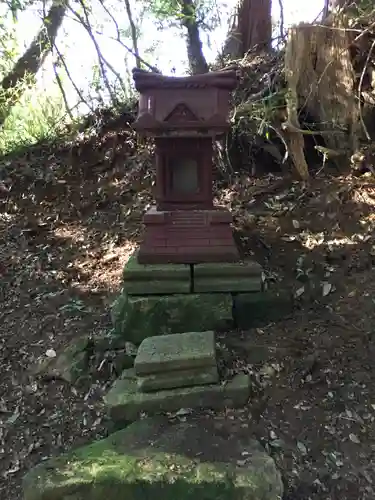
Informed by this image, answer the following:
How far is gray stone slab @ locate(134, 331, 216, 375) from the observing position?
257 centimetres

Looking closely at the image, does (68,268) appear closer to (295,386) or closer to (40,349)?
(40,349)

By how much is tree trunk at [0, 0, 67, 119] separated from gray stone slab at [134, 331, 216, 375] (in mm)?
4594

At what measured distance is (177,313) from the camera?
10.1 ft

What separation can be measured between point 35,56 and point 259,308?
5.06 meters

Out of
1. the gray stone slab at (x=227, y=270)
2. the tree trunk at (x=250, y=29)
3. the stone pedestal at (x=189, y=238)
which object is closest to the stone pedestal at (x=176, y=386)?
the gray stone slab at (x=227, y=270)

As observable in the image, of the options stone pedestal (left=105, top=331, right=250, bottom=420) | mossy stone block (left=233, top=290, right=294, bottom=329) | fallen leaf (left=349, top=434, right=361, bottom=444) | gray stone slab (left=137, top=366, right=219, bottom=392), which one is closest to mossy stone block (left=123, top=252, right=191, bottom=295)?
mossy stone block (left=233, top=290, right=294, bottom=329)

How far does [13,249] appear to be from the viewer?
15.0 feet

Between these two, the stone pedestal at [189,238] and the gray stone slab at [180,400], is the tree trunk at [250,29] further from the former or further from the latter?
the gray stone slab at [180,400]

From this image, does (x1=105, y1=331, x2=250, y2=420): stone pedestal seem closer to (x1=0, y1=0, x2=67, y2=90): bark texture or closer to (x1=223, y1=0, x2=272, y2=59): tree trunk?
(x1=223, y1=0, x2=272, y2=59): tree trunk

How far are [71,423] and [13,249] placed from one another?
218 centimetres

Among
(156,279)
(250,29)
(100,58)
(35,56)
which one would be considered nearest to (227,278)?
(156,279)

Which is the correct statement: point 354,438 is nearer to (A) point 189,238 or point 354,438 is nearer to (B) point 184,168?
(A) point 189,238

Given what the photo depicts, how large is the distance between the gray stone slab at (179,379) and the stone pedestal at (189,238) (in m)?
0.78

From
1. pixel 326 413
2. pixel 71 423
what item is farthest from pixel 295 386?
pixel 71 423
